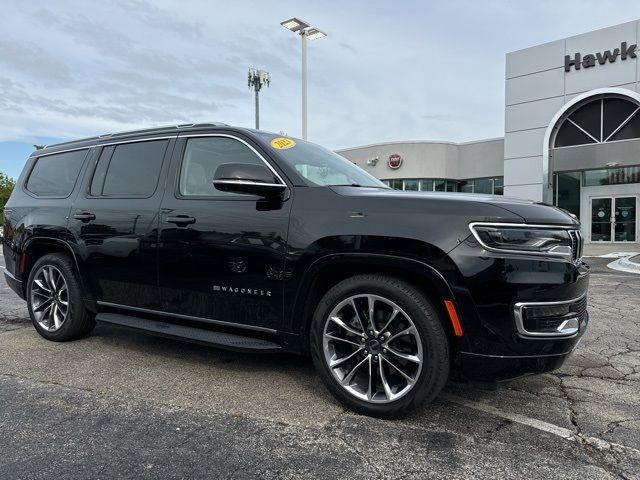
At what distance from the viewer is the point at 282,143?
3820 mm

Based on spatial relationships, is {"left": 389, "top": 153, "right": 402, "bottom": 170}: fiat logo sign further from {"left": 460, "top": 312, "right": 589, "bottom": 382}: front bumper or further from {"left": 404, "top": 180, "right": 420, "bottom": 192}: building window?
{"left": 460, "top": 312, "right": 589, "bottom": 382}: front bumper

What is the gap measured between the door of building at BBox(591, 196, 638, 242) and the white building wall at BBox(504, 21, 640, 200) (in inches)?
104

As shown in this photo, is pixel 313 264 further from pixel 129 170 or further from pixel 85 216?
pixel 85 216

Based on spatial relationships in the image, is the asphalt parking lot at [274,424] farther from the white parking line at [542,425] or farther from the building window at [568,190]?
the building window at [568,190]

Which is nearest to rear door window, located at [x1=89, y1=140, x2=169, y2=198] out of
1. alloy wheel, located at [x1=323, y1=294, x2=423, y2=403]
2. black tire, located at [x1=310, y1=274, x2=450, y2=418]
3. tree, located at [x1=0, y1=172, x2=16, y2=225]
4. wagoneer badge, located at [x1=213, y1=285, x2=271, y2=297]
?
wagoneer badge, located at [x1=213, y1=285, x2=271, y2=297]

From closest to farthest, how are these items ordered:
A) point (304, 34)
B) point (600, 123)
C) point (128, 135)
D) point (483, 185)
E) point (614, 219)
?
point (128, 135) → point (304, 34) → point (600, 123) → point (614, 219) → point (483, 185)

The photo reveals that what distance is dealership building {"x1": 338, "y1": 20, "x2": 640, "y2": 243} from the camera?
1919 cm

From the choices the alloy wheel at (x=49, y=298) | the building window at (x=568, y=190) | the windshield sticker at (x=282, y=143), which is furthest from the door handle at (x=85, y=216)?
the building window at (x=568, y=190)

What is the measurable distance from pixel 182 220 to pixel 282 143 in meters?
0.95

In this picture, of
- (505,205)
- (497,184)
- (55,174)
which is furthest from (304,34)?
(497,184)

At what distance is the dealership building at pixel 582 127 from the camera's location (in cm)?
1919

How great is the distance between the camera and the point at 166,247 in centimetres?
380

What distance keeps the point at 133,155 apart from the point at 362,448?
3118 millimetres

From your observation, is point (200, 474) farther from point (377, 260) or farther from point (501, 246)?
point (501, 246)
